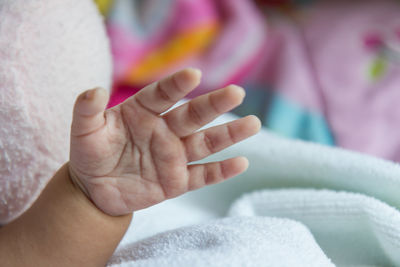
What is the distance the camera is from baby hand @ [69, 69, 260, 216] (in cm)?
37

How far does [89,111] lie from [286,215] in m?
0.27

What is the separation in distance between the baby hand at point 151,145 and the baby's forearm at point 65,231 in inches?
0.5

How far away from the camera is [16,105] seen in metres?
0.45

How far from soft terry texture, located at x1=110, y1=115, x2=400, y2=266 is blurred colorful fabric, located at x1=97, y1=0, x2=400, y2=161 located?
0.20 m

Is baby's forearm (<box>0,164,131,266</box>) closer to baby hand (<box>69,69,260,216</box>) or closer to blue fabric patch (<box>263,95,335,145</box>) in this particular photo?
baby hand (<box>69,69,260,216</box>)

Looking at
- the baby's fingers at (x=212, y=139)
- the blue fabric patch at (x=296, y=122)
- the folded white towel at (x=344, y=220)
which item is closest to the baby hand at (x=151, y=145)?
the baby's fingers at (x=212, y=139)

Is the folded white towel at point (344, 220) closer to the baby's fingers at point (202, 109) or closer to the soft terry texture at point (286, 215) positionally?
the soft terry texture at point (286, 215)

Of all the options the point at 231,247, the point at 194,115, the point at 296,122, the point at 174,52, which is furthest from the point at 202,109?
the point at 174,52

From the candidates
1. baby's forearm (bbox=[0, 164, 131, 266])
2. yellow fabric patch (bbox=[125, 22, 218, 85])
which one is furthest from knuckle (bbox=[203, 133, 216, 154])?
yellow fabric patch (bbox=[125, 22, 218, 85])

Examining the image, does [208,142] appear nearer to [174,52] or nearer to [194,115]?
[194,115]

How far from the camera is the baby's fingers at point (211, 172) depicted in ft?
1.34

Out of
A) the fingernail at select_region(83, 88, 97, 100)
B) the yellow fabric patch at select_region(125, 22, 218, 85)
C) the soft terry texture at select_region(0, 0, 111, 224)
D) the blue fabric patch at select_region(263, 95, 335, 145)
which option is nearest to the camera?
the fingernail at select_region(83, 88, 97, 100)

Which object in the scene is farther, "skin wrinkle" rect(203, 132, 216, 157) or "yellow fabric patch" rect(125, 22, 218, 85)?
"yellow fabric patch" rect(125, 22, 218, 85)

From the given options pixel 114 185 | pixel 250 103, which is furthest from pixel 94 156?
pixel 250 103
